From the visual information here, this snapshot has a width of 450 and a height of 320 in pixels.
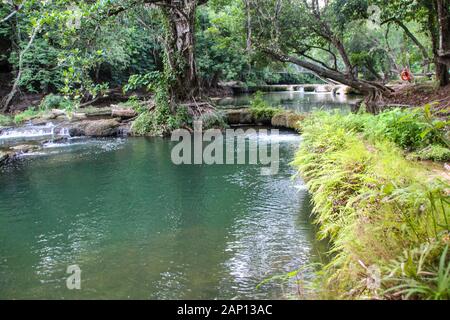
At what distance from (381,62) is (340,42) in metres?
16.3

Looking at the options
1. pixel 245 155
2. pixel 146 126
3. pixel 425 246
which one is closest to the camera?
pixel 425 246

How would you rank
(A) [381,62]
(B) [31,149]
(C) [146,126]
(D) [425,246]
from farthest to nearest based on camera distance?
(A) [381,62]
(C) [146,126]
(B) [31,149]
(D) [425,246]

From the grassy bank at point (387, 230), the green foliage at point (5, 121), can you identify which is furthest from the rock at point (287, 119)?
the green foliage at point (5, 121)

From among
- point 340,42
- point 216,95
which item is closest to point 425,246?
point 340,42

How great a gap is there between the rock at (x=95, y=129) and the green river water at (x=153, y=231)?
5.93m

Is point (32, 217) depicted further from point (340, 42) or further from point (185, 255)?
point (340, 42)

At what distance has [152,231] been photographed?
6.27 metres

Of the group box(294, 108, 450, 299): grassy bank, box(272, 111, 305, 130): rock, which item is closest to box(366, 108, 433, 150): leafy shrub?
box(294, 108, 450, 299): grassy bank

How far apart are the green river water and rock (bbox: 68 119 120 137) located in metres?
5.93

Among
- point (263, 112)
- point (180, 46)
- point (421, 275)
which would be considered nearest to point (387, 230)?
point (421, 275)

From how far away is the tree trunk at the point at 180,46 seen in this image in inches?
636

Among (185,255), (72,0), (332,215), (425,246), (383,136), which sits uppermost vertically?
(72,0)

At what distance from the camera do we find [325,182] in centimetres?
545

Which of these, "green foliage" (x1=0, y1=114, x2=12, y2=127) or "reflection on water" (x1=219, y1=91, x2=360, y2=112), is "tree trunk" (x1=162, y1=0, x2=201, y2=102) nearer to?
"reflection on water" (x1=219, y1=91, x2=360, y2=112)
